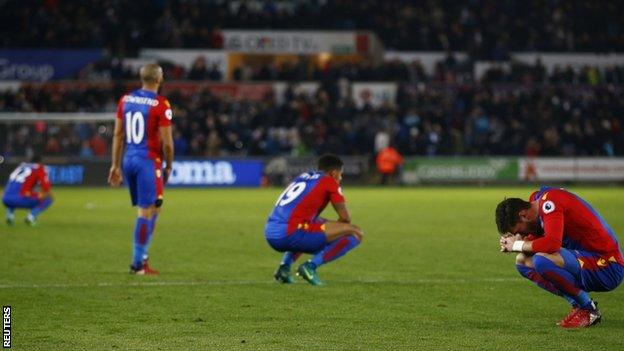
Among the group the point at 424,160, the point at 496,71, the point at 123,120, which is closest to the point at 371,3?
the point at 496,71

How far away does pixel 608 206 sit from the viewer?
26375 mm

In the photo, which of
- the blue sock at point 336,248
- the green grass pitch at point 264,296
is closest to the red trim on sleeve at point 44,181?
the green grass pitch at point 264,296

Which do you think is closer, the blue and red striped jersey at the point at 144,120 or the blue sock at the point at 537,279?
the blue sock at the point at 537,279

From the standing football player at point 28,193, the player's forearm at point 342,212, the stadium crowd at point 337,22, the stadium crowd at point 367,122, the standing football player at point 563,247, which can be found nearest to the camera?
the standing football player at point 563,247

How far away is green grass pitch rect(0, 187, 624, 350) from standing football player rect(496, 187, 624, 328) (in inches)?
12.6

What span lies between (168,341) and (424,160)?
31.1 meters

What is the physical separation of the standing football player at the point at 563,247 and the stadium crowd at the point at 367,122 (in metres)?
28.5

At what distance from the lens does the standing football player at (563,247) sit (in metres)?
8.70

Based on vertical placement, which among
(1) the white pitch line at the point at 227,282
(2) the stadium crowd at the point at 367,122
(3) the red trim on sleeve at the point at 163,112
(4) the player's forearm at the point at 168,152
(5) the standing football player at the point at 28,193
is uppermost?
(3) the red trim on sleeve at the point at 163,112

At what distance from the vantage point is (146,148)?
13047mm

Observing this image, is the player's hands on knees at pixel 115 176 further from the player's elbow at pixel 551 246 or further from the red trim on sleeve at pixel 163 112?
the player's elbow at pixel 551 246

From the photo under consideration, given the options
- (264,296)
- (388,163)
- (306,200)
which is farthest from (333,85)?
(264,296)

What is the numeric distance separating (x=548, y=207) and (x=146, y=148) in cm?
570

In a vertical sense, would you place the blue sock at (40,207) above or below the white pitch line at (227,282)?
below
